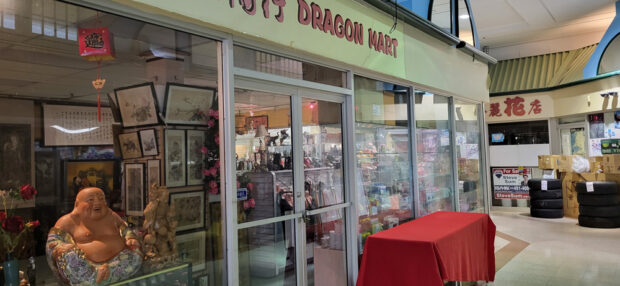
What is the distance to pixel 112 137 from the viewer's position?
3.43 meters

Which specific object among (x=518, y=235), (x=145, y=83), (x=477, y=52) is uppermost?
(x=477, y=52)

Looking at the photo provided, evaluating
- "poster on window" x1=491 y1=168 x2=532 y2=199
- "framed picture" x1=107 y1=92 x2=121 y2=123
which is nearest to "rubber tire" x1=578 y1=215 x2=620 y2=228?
"poster on window" x1=491 y1=168 x2=532 y2=199

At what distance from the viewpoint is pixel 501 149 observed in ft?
36.8

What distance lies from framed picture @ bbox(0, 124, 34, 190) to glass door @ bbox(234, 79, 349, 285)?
60.2 inches

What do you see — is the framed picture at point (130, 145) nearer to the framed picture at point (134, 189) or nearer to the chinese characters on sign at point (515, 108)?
the framed picture at point (134, 189)

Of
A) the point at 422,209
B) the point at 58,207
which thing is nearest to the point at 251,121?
the point at 58,207

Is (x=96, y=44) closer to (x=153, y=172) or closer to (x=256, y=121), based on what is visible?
(x=153, y=172)

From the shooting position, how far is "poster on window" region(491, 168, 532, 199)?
10.9 m

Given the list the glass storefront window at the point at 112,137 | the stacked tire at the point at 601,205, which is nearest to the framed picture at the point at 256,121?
the glass storefront window at the point at 112,137

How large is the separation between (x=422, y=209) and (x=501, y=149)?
7.00 metres

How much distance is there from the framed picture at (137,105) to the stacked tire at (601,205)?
842cm

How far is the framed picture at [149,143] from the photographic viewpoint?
3119 mm

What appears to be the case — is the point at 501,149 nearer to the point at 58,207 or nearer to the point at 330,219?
the point at 330,219

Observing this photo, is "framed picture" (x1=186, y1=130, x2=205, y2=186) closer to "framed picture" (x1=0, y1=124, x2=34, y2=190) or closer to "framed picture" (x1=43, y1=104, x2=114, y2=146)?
"framed picture" (x1=43, y1=104, x2=114, y2=146)
